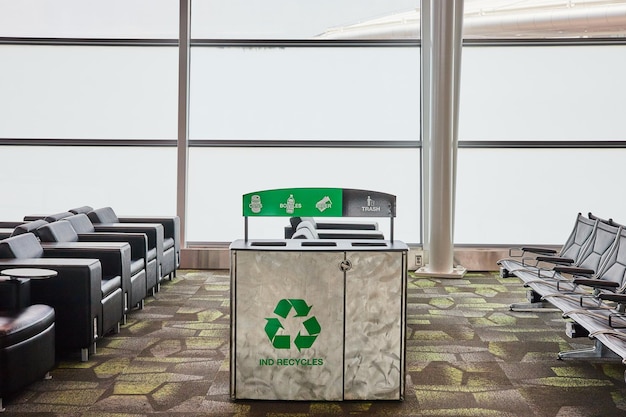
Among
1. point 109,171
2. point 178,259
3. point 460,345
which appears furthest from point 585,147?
point 109,171

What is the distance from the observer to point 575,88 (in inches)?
340

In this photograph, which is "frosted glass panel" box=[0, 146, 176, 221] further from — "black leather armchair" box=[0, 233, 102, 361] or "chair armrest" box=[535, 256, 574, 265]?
"chair armrest" box=[535, 256, 574, 265]

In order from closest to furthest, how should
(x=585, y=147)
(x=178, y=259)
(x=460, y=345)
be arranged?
(x=460, y=345) → (x=178, y=259) → (x=585, y=147)

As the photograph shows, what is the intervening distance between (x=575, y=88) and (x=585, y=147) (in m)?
0.74

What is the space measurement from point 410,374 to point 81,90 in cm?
610

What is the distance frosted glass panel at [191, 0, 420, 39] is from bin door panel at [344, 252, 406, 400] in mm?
5589

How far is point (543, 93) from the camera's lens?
28.5ft

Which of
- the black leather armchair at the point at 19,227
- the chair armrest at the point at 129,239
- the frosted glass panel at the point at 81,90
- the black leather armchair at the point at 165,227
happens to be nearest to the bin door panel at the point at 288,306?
the black leather armchair at the point at 19,227

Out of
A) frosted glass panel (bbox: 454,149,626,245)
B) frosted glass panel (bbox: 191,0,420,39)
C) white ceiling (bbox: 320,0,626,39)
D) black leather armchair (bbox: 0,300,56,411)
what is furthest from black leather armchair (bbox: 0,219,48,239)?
frosted glass panel (bbox: 454,149,626,245)

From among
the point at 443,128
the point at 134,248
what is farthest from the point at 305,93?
the point at 134,248

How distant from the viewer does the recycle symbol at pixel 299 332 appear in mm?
3738

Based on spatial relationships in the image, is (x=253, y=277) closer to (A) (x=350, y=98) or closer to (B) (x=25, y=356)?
(B) (x=25, y=356)

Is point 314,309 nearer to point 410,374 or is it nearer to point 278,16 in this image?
point 410,374

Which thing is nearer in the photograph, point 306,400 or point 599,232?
point 306,400
